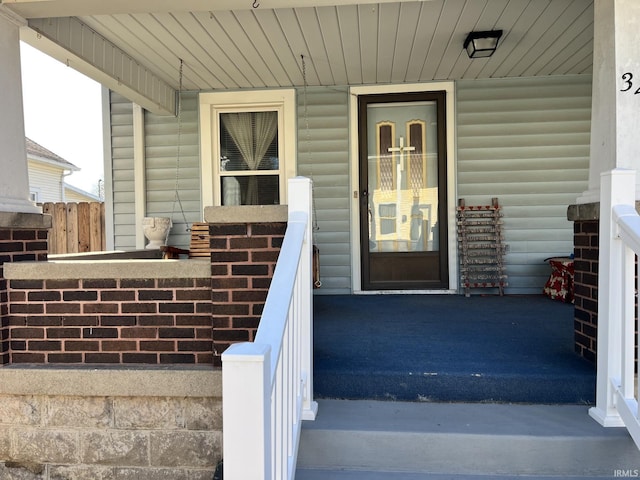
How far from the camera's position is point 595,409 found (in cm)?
191

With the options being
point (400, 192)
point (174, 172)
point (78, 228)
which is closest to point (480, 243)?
point (400, 192)

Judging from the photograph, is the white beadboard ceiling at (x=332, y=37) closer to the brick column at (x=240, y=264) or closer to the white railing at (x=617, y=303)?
the brick column at (x=240, y=264)

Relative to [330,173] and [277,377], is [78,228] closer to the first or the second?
[330,173]

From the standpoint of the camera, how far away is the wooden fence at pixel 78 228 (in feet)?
17.2

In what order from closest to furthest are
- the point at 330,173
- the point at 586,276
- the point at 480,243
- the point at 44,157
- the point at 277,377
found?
the point at 277,377 < the point at 586,276 < the point at 480,243 < the point at 330,173 < the point at 44,157

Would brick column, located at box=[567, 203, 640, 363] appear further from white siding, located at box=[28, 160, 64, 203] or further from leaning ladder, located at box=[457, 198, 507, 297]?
white siding, located at box=[28, 160, 64, 203]

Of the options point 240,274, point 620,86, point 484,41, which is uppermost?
point 484,41

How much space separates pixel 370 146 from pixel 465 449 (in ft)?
11.1

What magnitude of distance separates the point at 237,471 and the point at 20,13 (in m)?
2.71

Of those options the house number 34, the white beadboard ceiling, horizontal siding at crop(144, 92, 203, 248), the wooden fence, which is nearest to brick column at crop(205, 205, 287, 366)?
the white beadboard ceiling

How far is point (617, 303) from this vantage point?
181cm

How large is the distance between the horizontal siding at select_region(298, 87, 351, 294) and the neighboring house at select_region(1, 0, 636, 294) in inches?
0.4

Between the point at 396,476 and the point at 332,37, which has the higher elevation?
the point at 332,37

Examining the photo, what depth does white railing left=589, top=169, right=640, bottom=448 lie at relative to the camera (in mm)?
1725
